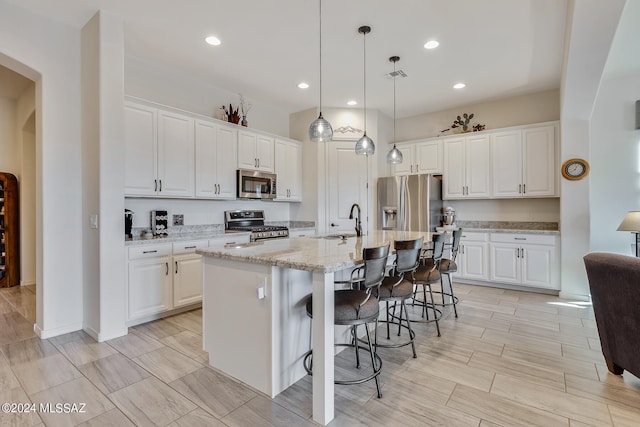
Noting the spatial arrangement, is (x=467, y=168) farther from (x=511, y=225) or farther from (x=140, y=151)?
(x=140, y=151)

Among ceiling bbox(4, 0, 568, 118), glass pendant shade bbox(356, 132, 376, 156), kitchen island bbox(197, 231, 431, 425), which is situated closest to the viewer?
kitchen island bbox(197, 231, 431, 425)

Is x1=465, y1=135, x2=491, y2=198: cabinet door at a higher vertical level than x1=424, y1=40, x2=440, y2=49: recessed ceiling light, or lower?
lower

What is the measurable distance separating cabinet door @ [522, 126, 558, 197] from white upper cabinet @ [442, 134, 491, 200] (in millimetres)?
509

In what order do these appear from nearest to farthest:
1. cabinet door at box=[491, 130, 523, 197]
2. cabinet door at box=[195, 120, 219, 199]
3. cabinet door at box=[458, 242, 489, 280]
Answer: cabinet door at box=[195, 120, 219, 199]
cabinet door at box=[491, 130, 523, 197]
cabinet door at box=[458, 242, 489, 280]

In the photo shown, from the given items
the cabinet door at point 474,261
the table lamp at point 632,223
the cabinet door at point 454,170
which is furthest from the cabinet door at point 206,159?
the table lamp at point 632,223

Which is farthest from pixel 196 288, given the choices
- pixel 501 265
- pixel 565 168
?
pixel 565 168

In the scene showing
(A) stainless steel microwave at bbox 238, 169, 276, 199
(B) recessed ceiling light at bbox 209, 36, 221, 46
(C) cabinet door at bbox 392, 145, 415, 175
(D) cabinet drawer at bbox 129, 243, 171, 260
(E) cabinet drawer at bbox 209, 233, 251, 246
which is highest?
(B) recessed ceiling light at bbox 209, 36, 221, 46

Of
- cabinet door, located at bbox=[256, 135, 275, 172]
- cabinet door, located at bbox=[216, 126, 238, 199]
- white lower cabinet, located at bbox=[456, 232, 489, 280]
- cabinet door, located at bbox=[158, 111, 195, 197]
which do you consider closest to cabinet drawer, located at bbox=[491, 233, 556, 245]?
white lower cabinet, located at bbox=[456, 232, 489, 280]

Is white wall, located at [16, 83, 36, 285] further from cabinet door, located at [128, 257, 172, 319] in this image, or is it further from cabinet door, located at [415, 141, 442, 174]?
cabinet door, located at [415, 141, 442, 174]

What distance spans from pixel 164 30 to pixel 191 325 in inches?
118

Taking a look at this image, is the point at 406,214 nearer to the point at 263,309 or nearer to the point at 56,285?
the point at 263,309

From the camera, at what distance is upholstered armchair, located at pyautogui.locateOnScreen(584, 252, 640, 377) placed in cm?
192

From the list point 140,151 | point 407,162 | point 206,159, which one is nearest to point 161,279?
point 140,151

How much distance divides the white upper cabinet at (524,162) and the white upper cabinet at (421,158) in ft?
2.73
